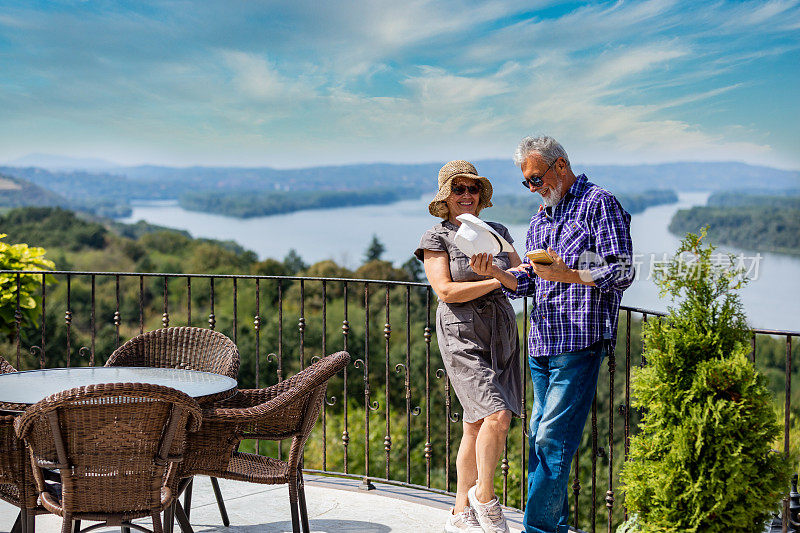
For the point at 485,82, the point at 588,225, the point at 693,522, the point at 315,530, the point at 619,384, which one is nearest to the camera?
the point at 693,522

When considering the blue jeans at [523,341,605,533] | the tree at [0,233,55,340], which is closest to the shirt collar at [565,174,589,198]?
the blue jeans at [523,341,605,533]

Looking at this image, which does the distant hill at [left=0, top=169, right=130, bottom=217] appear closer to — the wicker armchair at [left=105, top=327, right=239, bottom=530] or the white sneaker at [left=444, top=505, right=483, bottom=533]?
the wicker armchair at [left=105, top=327, right=239, bottom=530]

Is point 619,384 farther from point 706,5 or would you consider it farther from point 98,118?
point 98,118

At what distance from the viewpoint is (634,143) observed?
35.4 metres

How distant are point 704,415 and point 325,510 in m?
2.04

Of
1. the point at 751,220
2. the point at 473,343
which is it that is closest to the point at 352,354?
the point at 751,220

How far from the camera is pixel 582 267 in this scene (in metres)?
2.58

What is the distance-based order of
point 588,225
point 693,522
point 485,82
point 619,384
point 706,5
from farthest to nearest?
point 485,82 < point 706,5 < point 619,384 < point 588,225 < point 693,522

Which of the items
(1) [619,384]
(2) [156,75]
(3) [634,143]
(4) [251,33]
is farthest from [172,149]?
(1) [619,384]

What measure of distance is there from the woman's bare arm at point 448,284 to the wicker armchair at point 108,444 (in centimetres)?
101

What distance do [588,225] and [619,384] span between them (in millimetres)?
24703

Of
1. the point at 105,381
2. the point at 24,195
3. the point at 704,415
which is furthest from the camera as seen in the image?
the point at 24,195

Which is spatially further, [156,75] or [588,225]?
[156,75]

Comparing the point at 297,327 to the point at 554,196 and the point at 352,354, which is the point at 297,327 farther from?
the point at 554,196
